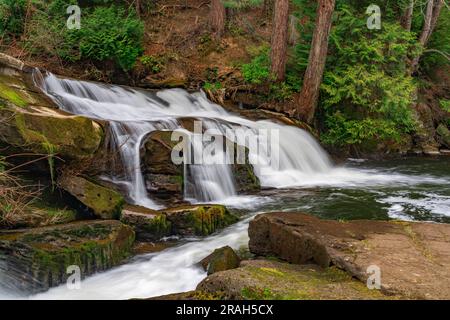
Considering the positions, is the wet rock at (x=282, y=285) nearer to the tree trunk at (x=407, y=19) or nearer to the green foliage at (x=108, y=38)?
the green foliage at (x=108, y=38)

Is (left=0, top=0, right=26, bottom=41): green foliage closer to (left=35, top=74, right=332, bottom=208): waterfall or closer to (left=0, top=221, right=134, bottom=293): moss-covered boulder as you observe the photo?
(left=35, top=74, right=332, bottom=208): waterfall

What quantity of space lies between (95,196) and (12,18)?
9935mm

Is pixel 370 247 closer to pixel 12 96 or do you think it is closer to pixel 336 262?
pixel 336 262

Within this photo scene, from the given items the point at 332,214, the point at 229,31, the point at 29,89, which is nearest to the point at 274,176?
the point at 332,214

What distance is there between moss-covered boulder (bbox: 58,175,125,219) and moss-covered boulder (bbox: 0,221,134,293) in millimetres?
718

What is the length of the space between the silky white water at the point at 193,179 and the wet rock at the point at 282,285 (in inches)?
60.4

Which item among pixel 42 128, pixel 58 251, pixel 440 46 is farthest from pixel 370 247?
pixel 440 46

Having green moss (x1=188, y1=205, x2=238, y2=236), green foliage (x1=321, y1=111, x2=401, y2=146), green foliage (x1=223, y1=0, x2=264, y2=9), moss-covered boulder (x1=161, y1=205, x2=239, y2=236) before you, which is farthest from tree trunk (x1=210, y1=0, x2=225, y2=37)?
moss-covered boulder (x1=161, y1=205, x2=239, y2=236)

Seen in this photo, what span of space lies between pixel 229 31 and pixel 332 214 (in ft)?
34.6

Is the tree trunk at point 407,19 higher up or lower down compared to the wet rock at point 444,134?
higher up

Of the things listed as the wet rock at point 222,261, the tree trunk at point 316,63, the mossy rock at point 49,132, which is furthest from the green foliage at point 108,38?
the wet rock at point 222,261

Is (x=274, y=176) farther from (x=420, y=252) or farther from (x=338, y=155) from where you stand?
(x=420, y=252)

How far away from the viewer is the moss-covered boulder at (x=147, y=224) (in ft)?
23.4

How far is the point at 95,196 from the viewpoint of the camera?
7.46 m
